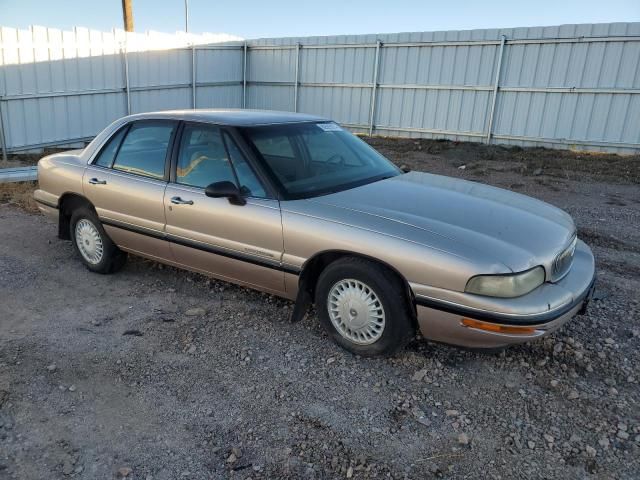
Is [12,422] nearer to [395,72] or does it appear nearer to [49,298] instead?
[49,298]

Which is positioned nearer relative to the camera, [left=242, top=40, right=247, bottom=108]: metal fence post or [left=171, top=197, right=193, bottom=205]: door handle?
[left=171, top=197, right=193, bottom=205]: door handle

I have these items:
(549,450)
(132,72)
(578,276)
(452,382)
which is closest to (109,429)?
(452,382)

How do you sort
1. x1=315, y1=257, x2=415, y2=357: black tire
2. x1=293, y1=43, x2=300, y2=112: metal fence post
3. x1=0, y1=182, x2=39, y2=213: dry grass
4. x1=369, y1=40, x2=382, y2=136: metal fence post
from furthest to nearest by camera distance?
1. x1=293, y1=43, x2=300, y2=112: metal fence post
2. x1=369, y1=40, x2=382, y2=136: metal fence post
3. x1=0, y1=182, x2=39, y2=213: dry grass
4. x1=315, y1=257, x2=415, y2=357: black tire

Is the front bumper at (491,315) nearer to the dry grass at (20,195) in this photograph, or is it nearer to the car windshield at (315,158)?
the car windshield at (315,158)

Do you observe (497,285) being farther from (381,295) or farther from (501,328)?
(381,295)

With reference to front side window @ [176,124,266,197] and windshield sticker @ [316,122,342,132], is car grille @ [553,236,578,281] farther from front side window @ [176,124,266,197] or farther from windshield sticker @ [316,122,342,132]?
windshield sticker @ [316,122,342,132]

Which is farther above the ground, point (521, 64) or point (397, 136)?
point (521, 64)

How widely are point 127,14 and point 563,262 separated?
1755 cm

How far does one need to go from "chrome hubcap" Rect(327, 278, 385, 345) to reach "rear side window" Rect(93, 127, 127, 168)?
2.51 metres

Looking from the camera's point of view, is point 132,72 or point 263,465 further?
point 132,72

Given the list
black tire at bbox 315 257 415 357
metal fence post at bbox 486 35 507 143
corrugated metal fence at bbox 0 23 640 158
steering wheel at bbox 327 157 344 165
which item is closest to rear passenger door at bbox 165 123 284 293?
black tire at bbox 315 257 415 357

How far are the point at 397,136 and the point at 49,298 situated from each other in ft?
41.3

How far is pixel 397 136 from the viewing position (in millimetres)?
15680

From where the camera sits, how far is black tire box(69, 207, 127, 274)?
4852 millimetres
